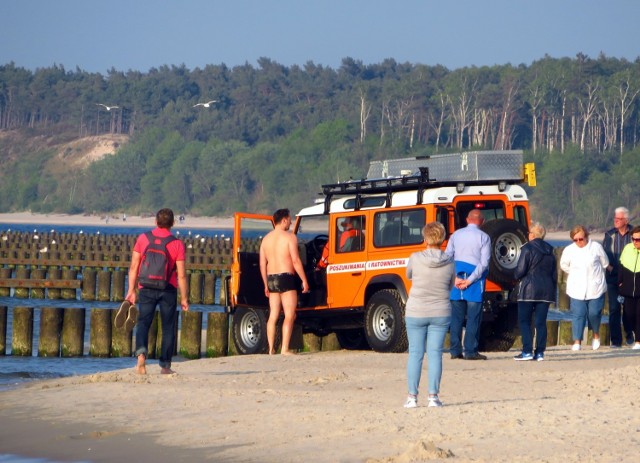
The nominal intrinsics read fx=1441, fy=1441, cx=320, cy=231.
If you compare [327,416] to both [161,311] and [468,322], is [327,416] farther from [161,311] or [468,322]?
[468,322]

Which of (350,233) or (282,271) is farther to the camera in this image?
(350,233)

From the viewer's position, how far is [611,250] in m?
18.6

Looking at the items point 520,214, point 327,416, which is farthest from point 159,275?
point 520,214

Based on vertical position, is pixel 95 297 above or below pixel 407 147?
below

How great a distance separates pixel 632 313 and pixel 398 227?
11.2ft

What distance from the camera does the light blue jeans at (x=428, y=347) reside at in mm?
11781

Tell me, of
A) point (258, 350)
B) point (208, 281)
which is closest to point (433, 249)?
point (258, 350)

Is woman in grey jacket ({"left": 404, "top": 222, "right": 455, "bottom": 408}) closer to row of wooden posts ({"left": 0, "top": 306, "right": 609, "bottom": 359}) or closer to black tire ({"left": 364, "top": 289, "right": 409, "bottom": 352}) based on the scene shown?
black tire ({"left": 364, "top": 289, "right": 409, "bottom": 352})

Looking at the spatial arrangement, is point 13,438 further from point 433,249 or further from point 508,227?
point 508,227

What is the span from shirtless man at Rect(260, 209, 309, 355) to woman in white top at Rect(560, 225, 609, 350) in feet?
10.8

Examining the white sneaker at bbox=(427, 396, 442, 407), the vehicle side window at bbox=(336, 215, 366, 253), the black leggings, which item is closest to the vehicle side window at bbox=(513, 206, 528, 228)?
the vehicle side window at bbox=(336, 215, 366, 253)

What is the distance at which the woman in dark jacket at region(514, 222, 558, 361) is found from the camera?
1606 centimetres

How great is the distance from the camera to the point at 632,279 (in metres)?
18.1

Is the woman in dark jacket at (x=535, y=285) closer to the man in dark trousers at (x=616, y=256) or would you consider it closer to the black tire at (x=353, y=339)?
the man in dark trousers at (x=616, y=256)
